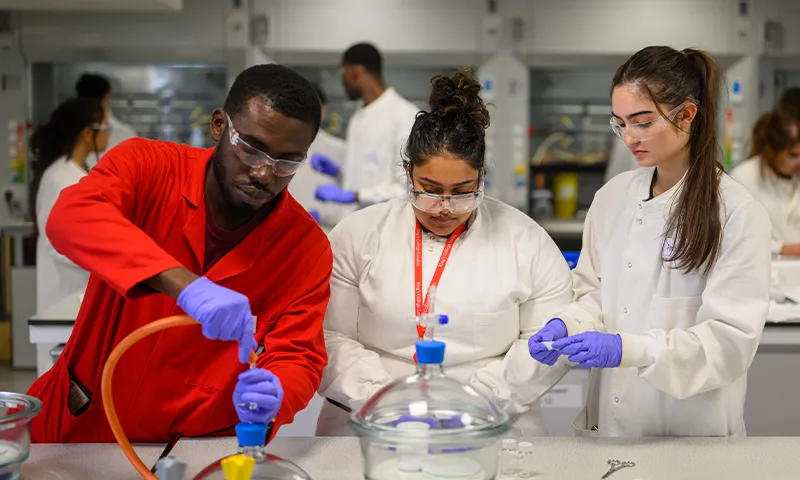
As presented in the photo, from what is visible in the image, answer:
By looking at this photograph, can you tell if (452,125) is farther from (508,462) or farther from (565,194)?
(565,194)

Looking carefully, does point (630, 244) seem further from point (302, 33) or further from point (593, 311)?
point (302, 33)

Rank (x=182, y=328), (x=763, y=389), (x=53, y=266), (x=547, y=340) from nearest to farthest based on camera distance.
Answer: (x=182, y=328) < (x=547, y=340) < (x=763, y=389) < (x=53, y=266)

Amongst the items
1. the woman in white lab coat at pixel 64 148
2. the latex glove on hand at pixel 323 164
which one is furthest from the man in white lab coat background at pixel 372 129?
the woman in white lab coat at pixel 64 148

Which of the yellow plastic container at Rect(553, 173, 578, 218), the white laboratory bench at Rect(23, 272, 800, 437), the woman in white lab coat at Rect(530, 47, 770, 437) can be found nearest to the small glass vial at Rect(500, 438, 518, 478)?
the woman in white lab coat at Rect(530, 47, 770, 437)

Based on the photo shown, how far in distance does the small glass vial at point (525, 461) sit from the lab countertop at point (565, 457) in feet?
0.06

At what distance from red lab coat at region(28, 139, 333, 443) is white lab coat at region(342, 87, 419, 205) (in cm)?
319

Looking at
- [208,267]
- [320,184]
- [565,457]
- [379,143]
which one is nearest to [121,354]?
[208,267]

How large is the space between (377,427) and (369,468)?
11 centimetres

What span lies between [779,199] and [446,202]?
3.30 meters

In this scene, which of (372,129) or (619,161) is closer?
(372,129)

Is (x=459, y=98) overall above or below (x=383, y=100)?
below

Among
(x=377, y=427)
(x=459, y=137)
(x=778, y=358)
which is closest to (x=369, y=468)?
(x=377, y=427)

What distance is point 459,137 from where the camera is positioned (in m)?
2.22

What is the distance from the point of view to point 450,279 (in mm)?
2295
